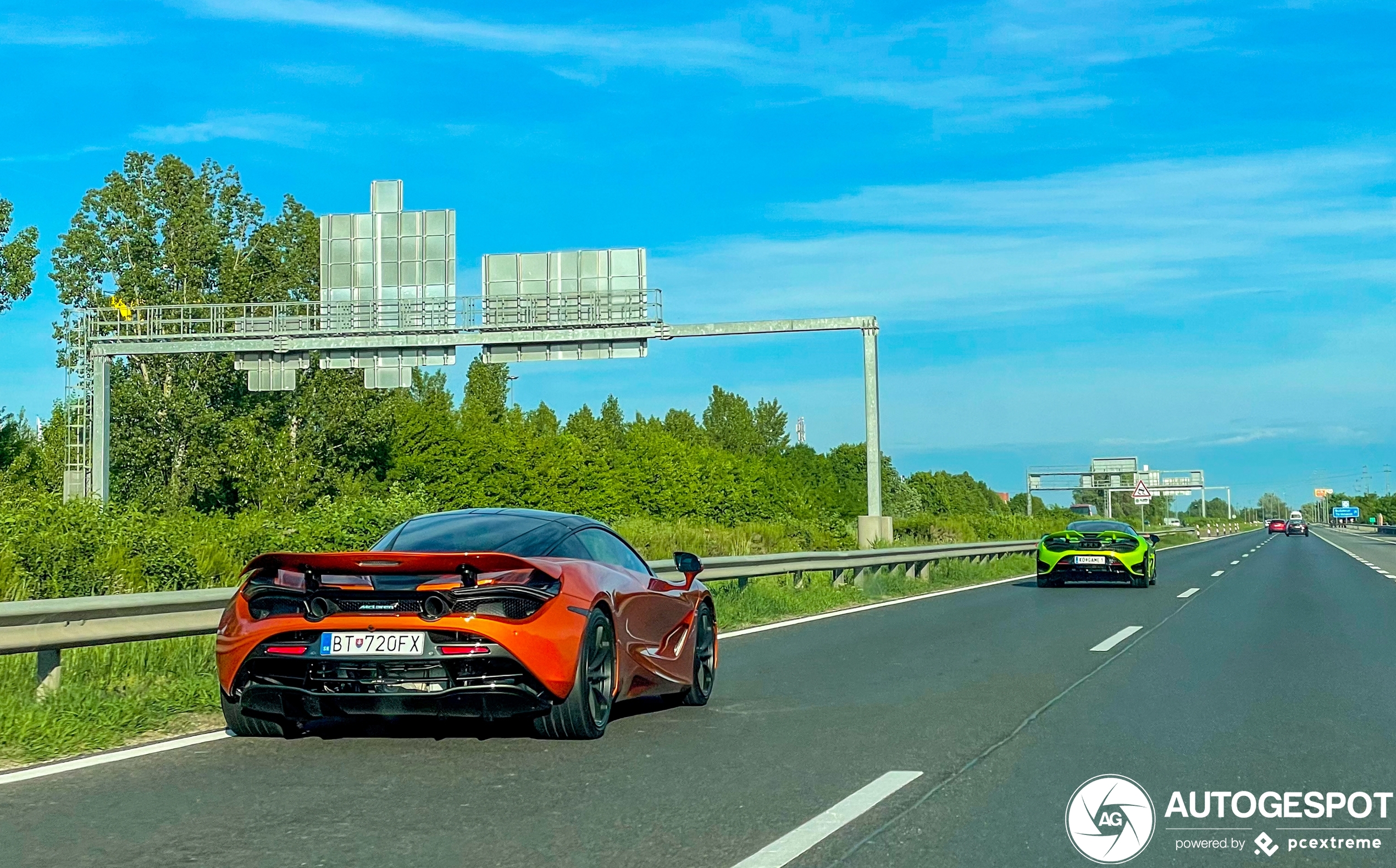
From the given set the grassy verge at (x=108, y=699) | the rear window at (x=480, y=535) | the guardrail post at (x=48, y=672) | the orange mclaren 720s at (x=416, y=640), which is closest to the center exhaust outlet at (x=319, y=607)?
the orange mclaren 720s at (x=416, y=640)

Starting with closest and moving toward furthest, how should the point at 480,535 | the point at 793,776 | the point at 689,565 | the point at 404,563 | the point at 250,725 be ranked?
the point at 793,776
the point at 404,563
the point at 250,725
the point at 480,535
the point at 689,565

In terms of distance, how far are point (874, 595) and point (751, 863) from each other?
58.2 feet

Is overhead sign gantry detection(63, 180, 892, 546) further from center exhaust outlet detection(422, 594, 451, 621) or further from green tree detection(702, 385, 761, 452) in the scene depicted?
green tree detection(702, 385, 761, 452)

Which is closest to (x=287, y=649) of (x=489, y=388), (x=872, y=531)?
(x=872, y=531)

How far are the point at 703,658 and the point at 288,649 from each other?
3.13m

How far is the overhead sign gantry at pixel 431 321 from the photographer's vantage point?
107 feet

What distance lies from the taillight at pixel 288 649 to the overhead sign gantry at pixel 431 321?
83.8ft

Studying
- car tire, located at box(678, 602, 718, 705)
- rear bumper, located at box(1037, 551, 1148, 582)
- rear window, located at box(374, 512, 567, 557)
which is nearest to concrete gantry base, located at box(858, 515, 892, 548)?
rear bumper, located at box(1037, 551, 1148, 582)

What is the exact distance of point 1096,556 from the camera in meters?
25.1

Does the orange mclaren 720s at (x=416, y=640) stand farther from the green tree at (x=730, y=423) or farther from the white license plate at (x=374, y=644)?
the green tree at (x=730, y=423)

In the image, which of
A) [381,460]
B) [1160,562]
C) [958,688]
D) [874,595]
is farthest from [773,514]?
[958,688]

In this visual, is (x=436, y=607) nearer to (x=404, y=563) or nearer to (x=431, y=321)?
(x=404, y=563)

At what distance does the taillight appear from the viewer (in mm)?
6852

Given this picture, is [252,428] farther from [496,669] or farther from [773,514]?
[773,514]
